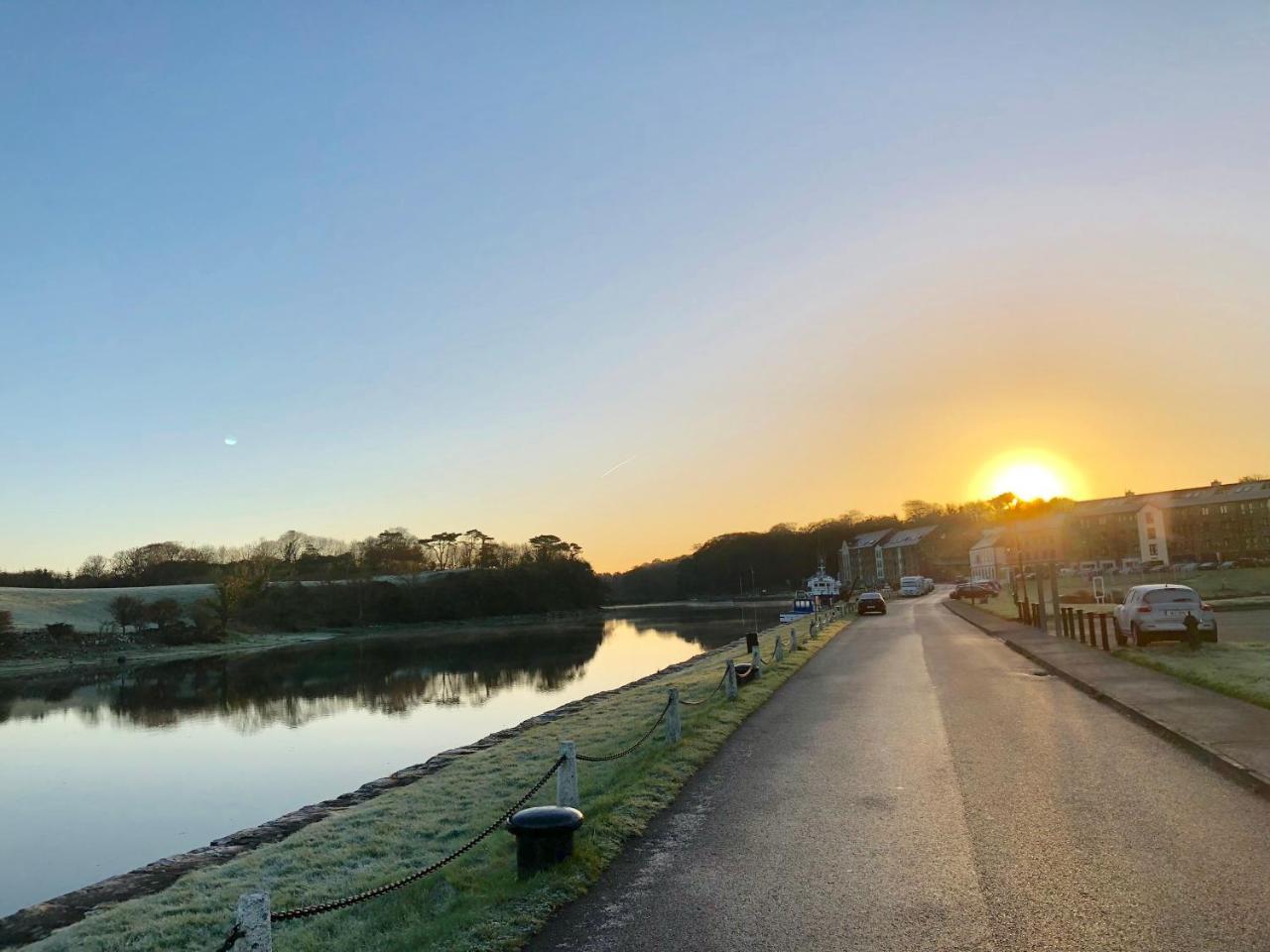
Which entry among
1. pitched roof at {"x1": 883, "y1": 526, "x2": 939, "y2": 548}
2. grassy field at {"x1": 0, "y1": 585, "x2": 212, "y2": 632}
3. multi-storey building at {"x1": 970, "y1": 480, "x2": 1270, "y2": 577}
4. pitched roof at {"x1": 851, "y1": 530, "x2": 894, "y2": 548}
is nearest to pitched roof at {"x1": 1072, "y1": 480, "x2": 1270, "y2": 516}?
multi-storey building at {"x1": 970, "y1": 480, "x2": 1270, "y2": 577}

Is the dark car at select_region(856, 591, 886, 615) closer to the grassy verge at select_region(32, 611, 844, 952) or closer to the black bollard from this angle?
Result: the grassy verge at select_region(32, 611, 844, 952)

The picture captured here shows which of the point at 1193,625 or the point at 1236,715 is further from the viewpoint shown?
the point at 1193,625

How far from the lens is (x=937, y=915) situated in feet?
18.7

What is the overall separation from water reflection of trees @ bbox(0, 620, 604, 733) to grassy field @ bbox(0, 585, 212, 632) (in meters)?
25.2

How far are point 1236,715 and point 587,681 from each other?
25952mm

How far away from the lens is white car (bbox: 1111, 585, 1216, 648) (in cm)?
2175

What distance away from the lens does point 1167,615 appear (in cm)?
2186

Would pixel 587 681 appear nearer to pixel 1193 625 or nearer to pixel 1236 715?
pixel 1193 625

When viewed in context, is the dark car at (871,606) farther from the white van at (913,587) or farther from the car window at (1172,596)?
the white van at (913,587)

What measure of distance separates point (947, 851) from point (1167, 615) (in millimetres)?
18316

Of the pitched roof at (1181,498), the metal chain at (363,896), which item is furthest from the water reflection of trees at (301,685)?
the pitched roof at (1181,498)

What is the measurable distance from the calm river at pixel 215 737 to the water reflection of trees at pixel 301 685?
14 centimetres

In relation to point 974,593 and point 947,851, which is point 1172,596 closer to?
point 947,851

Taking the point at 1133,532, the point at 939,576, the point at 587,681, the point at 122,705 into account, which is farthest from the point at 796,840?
the point at 939,576
